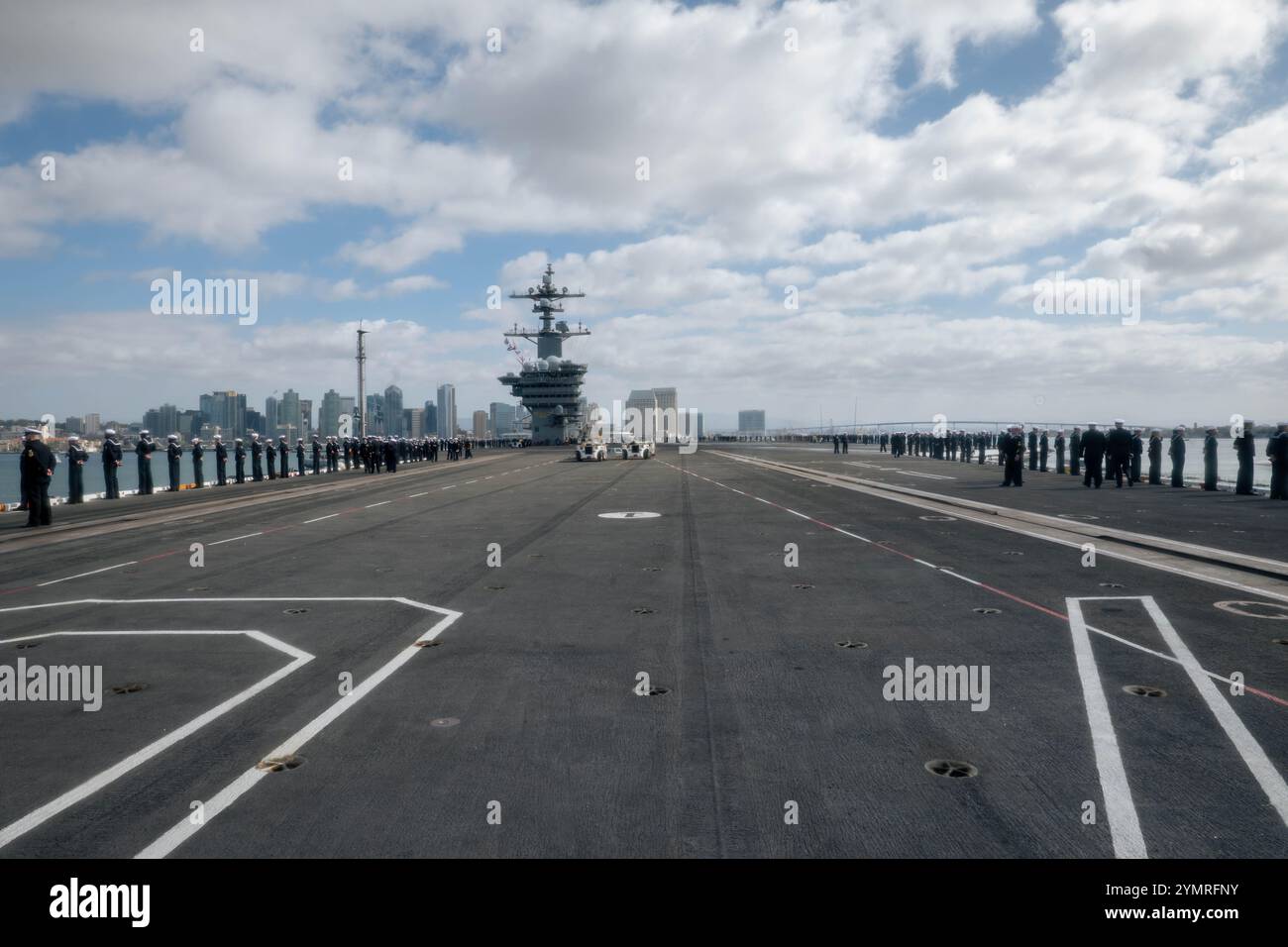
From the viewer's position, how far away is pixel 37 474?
67.6 feet

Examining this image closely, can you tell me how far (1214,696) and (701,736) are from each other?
429 cm

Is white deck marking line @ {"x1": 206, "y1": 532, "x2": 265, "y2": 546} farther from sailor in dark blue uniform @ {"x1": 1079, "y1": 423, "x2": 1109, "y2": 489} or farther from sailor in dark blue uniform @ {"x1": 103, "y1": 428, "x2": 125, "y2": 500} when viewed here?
sailor in dark blue uniform @ {"x1": 1079, "y1": 423, "x2": 1109, "y2": 489}

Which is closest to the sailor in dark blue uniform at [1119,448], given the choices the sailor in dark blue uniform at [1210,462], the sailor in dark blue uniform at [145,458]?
the sailor in dark blue uniform at [1210,462]

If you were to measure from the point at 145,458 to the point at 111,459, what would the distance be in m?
1.72

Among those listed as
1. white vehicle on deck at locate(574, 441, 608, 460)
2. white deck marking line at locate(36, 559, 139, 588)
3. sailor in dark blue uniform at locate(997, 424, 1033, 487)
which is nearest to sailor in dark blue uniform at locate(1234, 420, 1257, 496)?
sailor in dark blue uniform at locate(997, 424, 1033, 487)

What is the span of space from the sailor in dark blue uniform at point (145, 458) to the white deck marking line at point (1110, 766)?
3340 cm

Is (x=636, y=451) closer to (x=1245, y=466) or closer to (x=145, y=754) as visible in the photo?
(x=1245, y=466)

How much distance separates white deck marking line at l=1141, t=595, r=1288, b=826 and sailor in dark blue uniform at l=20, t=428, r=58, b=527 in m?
24.1

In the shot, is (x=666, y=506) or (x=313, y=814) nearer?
(x=313, y=814)

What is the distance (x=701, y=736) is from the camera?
5.70m

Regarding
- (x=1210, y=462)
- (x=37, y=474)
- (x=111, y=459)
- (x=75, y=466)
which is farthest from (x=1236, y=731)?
(x=111, y=459)

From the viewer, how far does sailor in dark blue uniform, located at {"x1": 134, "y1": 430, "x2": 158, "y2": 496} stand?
3124 cm
